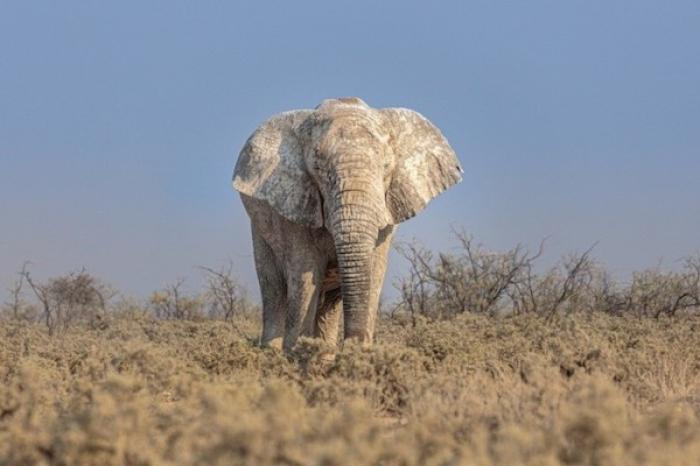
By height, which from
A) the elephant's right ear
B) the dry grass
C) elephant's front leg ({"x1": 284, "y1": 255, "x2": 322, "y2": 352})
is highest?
the elephant's right ear

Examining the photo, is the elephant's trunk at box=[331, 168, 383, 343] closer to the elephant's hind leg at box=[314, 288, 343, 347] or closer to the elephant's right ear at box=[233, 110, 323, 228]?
the elephant's right ear at box=[233, 110, 323, 228]

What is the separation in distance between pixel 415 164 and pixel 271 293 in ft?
7.39

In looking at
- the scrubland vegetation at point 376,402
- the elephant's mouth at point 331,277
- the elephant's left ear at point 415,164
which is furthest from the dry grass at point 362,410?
the elephant's left ear at point 415,164

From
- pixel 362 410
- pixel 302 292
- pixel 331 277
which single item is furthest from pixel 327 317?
pixel 362 410

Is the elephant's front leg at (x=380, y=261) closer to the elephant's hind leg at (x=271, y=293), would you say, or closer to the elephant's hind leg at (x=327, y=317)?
the elephant's hind leg at (x=327, y=317)

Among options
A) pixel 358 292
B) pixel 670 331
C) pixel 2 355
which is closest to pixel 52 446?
pixel 358 292

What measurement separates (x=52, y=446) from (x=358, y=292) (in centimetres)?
435

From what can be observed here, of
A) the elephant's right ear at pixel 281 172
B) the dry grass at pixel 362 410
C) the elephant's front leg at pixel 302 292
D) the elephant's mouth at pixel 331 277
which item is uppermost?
the elephant's right ear at pixel 281 172

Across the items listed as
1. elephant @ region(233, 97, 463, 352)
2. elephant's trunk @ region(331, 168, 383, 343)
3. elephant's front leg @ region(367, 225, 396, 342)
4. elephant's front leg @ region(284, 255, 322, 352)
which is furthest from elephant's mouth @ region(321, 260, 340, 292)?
elephant's trunk @ region(331, 168, 383, 343)

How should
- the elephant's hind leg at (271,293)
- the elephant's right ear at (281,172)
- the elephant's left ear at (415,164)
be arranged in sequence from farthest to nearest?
the elephant's hind leg at (271,293) < the elephant's left ear at (415,164) < the elephant's right ear at (281,172)

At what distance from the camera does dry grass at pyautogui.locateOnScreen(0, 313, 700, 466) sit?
11.6 feet

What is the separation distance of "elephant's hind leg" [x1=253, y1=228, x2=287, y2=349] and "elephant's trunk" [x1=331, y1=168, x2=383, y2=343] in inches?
77.9

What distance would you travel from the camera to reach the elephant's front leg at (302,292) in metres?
8.80

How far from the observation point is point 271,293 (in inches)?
398
